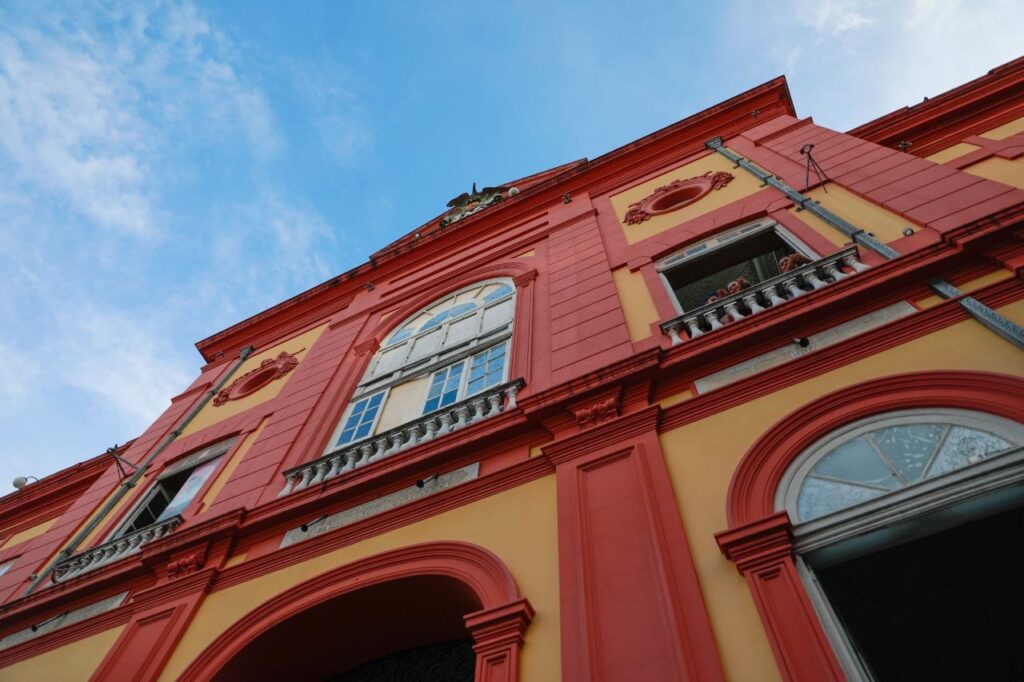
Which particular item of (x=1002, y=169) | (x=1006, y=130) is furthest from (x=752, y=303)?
(x=1006, y=130)

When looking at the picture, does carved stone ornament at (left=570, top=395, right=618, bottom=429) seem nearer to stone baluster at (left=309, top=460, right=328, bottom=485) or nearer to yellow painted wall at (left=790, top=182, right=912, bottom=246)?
yellow painted wall at (left=790, top=182, right=912, bottom=246)

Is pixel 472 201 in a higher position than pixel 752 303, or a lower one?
higher

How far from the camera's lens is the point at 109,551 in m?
9.00

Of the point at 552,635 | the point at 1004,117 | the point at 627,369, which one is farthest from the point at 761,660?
the point at 1004,117

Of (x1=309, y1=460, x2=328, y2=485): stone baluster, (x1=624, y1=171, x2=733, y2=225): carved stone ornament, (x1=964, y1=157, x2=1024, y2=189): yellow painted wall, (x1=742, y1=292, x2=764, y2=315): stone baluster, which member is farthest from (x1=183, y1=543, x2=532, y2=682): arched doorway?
(x1=964, y1=157, x2=1024, y2=189): yellow painted wall

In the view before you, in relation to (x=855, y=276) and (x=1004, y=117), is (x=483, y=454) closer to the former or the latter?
(x=855, y=276)

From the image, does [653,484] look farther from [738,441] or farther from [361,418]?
[361,418]

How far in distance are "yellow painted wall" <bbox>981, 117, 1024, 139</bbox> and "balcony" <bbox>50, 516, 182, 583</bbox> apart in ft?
44.4

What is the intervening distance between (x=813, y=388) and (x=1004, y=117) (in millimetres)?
8903

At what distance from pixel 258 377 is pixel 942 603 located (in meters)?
11.3

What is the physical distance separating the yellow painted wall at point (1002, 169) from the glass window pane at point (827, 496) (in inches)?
283

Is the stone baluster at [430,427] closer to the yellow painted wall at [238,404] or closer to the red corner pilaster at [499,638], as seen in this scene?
the red corner pilaster at [499,638]

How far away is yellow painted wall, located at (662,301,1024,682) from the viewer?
4.33 meters

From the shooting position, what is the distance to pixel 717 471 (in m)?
5.45
